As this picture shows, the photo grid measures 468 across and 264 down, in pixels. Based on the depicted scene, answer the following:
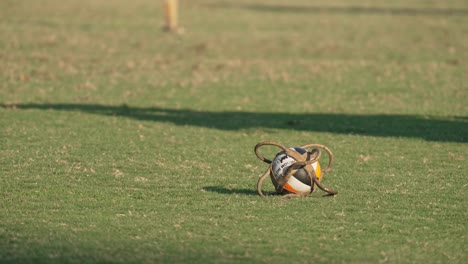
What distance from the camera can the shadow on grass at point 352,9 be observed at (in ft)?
137

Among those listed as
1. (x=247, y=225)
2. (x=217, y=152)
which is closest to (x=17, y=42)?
(x=217, y=152)

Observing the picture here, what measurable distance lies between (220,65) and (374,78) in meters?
4.51

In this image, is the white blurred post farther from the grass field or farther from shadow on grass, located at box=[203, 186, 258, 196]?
shadow on grass, located at box=[203, 186, 258, 196]

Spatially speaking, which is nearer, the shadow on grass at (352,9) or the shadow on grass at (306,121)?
the shadow on grass at (306,121)

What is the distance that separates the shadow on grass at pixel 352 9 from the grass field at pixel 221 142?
36.8ft

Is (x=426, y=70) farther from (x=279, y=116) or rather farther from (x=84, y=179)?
(x=84, y=179)

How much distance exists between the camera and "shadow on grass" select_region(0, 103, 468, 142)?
14266mm

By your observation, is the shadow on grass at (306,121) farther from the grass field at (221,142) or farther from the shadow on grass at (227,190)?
the shadow on grass at (227,190)

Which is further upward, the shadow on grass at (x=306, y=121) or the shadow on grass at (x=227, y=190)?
the shadow on grass at (x=227, y=190)

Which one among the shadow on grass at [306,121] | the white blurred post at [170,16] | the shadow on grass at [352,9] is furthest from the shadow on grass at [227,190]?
the shadow on grass at [352,9]

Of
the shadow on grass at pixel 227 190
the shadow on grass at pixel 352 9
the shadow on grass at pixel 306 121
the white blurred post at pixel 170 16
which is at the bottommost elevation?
the shadow on grass at pixel 352 9

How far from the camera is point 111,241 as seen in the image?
7793 mm

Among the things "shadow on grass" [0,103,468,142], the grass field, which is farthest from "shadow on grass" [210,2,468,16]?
"shadow on grass" [0,103,468,142]

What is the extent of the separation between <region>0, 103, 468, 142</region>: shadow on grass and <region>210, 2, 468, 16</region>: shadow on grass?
85.8 feet
